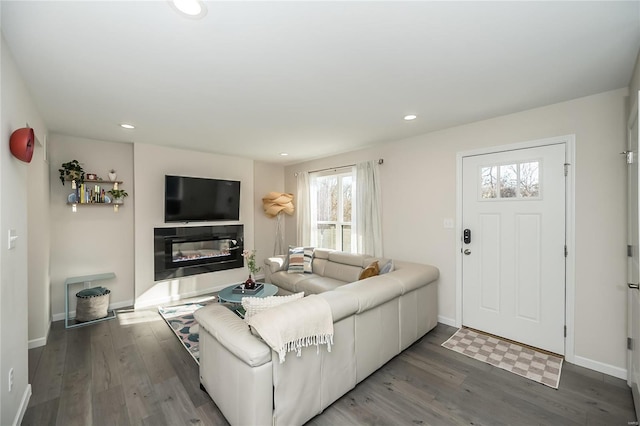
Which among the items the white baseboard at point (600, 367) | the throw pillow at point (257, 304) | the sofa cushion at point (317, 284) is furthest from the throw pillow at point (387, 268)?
the white baseboard at point (600, 367)

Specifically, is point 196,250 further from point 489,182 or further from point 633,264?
point 633,264

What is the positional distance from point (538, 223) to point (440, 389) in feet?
6.25

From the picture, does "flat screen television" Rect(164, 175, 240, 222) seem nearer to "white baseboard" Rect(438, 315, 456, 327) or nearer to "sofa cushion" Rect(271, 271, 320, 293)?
"sofa cushion" Rect(271, 271, 320, 293)

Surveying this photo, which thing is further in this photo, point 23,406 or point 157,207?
point 157,207

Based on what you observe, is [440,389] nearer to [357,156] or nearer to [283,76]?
[283,76]

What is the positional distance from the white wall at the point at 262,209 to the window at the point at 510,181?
→ 4.02 m

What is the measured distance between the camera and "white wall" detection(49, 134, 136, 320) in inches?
144

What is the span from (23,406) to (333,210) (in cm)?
418

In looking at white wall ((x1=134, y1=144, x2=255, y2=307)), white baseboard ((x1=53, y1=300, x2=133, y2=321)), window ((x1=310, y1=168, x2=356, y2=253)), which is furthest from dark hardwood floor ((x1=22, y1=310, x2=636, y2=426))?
window ((x1=310, y1=168, x2=356, y2=253))

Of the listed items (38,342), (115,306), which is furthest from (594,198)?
(115,306)

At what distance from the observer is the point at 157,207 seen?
4.30 m

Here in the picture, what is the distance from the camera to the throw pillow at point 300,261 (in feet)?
14.4

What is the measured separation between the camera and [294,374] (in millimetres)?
1764

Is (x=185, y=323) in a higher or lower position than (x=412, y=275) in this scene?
lower
